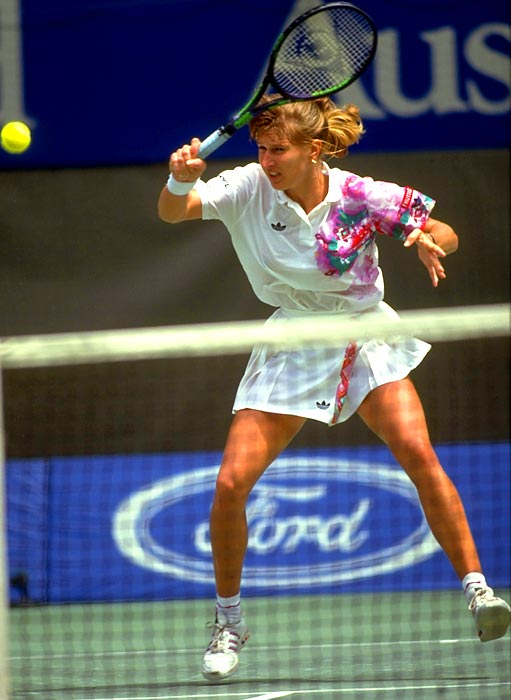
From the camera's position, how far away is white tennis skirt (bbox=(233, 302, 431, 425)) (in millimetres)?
4160

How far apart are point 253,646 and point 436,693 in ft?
4.34

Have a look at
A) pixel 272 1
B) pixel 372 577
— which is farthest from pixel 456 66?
pixel 372 577

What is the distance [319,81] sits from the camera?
437 centimetres

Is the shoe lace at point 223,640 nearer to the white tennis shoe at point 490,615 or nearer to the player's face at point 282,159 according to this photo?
the white tennis shoe at point 490,615

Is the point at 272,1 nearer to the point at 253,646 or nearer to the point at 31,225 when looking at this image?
the point at 31,225

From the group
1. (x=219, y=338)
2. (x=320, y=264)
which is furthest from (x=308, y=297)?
(x=219, y=338)

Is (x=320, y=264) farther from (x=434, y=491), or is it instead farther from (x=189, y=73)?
(x=189, y=73)

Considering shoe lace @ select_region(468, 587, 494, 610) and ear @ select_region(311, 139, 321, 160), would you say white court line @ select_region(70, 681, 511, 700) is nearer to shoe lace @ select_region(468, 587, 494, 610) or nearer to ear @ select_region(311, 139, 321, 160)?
Result: shoe lace @ select_region(468, 587, 494, 610)

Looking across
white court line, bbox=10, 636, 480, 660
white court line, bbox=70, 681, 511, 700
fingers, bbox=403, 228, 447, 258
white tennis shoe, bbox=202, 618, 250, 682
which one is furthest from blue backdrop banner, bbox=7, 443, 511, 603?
fingers, bbox=403, 228, 447, 258

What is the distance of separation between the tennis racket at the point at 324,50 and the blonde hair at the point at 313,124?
0.06 metres

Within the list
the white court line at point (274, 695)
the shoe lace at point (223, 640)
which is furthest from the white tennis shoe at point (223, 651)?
the white court line at point (274, 695)

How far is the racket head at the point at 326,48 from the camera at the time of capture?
432cm

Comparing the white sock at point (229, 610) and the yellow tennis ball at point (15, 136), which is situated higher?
the yellow tennis ball at point (15, 136)

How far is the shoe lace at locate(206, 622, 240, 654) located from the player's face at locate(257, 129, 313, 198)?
134cm
